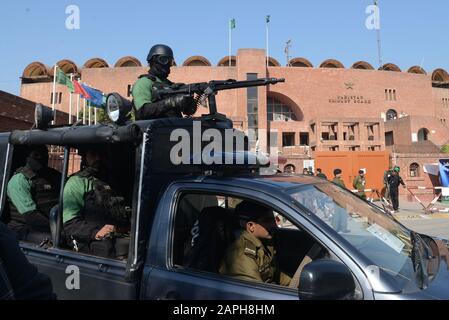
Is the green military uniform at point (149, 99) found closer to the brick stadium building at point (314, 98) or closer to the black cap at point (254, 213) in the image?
the black cap at point (254, 213)

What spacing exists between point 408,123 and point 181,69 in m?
29.8

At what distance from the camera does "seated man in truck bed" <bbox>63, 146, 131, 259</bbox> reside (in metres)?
2.85

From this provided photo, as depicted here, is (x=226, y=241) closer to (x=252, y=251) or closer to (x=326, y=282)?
(x=252, y=251)

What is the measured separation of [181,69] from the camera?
50906mm

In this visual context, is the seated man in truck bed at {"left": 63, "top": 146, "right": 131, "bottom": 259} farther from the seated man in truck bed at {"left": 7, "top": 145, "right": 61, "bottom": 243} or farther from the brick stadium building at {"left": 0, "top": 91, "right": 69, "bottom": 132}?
the brick stadium building at {"left": 0, "top": 91, "right": 69, "bottom": 132}

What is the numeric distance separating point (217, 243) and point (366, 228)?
3.17ft

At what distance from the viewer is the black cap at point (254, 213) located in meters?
2.41

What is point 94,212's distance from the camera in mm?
3365

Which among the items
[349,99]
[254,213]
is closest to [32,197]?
[254,213]

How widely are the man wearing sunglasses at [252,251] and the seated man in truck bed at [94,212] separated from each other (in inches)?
32.1

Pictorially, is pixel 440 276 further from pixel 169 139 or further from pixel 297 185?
pixel 169 139

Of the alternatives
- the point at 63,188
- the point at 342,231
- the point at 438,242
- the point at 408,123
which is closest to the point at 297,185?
the point at 342,231

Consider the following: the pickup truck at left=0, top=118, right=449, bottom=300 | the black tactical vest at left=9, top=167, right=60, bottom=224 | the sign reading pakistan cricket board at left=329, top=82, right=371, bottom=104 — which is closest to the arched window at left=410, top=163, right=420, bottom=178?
the sign reading pakistan cricket board at left=329, top=82, right=371, bottom=104
